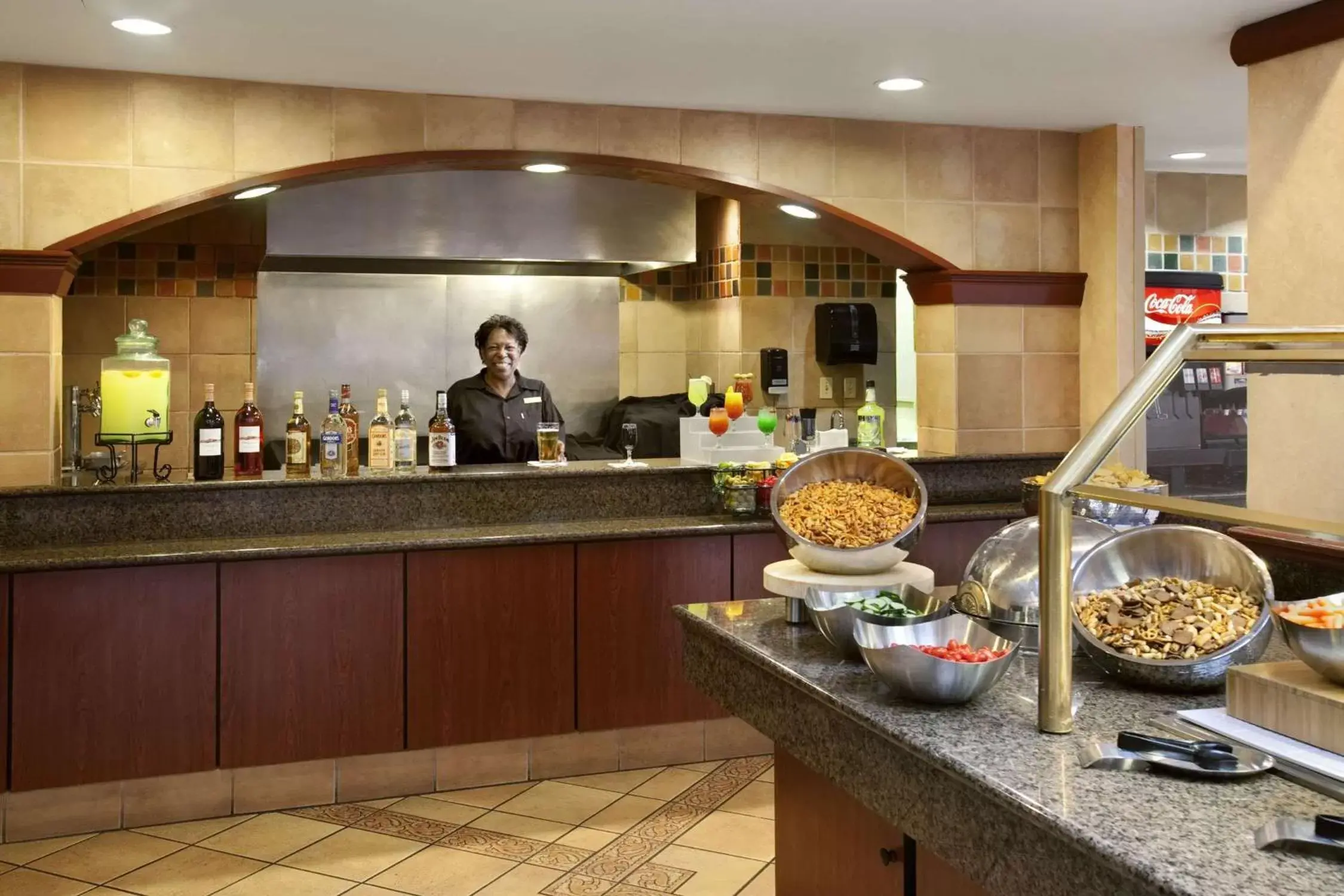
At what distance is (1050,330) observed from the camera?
5.75 meters

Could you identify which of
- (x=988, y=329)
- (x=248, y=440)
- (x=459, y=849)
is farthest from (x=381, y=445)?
(x=988, y=329)

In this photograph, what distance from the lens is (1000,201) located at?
222 inches

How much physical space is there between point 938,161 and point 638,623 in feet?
8.31

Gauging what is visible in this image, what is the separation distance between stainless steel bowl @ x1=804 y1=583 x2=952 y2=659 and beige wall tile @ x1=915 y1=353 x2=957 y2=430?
3.04 metres

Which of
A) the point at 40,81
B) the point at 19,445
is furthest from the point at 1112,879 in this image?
the point at 40,81

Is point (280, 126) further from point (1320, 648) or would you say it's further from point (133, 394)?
point (1320, 648)

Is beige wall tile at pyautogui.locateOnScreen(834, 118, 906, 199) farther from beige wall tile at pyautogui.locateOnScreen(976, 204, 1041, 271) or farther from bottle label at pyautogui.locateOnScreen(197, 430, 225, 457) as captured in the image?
bottle label at pyautogui.locateOnScreen(197, 430, 225, 457)

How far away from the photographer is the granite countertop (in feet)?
4.91

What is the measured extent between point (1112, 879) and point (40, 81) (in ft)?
14.2

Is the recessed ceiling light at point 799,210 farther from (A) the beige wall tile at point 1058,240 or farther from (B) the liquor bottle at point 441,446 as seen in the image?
(B) the liquor bottle at point 441,446

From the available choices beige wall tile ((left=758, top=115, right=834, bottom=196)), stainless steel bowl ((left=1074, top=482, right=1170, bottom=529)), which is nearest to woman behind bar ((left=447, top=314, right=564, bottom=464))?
beige wall tile ((left=758, top=115, right=834, bottom=196))

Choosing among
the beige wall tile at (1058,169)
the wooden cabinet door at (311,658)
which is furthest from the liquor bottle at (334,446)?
the beige wall tile at (1058,169)

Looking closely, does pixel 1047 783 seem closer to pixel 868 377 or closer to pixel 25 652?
pixel 25 652

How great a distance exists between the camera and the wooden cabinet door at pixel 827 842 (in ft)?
7.53
